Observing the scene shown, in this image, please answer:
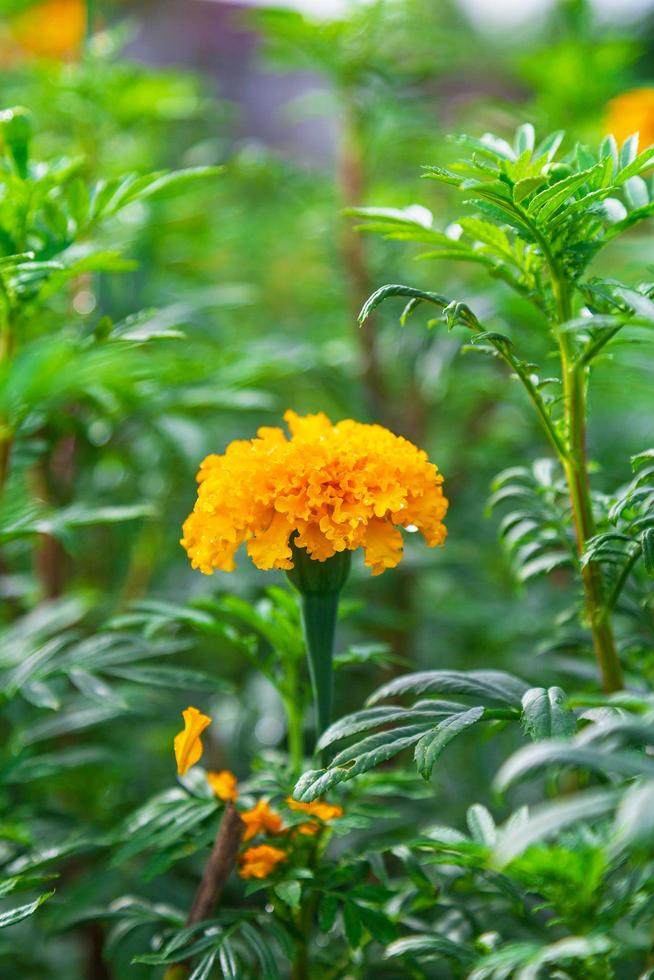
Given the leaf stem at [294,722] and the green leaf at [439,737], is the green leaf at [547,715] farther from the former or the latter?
the leaf stem at [294,722]

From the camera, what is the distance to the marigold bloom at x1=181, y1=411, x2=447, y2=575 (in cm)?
62

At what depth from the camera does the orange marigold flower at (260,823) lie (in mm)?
688

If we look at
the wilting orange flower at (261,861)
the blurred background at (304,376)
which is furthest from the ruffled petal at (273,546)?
the blurred background at (304,376)

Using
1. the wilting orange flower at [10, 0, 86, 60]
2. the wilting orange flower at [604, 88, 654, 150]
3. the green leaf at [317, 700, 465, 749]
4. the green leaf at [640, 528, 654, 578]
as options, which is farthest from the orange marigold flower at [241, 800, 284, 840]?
the wilting orange flower at [10, 0, 86, 60]

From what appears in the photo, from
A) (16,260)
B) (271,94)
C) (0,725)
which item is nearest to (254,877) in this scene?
(16,260)

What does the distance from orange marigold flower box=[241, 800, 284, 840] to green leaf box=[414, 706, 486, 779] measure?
0.57ft

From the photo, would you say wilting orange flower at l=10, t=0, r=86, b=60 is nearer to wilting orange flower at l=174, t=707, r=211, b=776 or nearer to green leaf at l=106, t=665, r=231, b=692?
green leaf at l=106, t=665, r=231, b=692

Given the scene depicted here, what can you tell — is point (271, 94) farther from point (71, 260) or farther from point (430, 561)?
point (71, 260)

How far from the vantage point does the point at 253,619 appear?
741 mm

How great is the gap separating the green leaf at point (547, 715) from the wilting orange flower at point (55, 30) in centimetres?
178

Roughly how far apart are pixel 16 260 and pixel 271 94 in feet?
8.95

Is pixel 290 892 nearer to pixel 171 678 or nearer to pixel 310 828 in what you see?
pixel 310 828

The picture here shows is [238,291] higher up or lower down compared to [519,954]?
higher up

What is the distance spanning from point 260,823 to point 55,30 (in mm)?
1814
